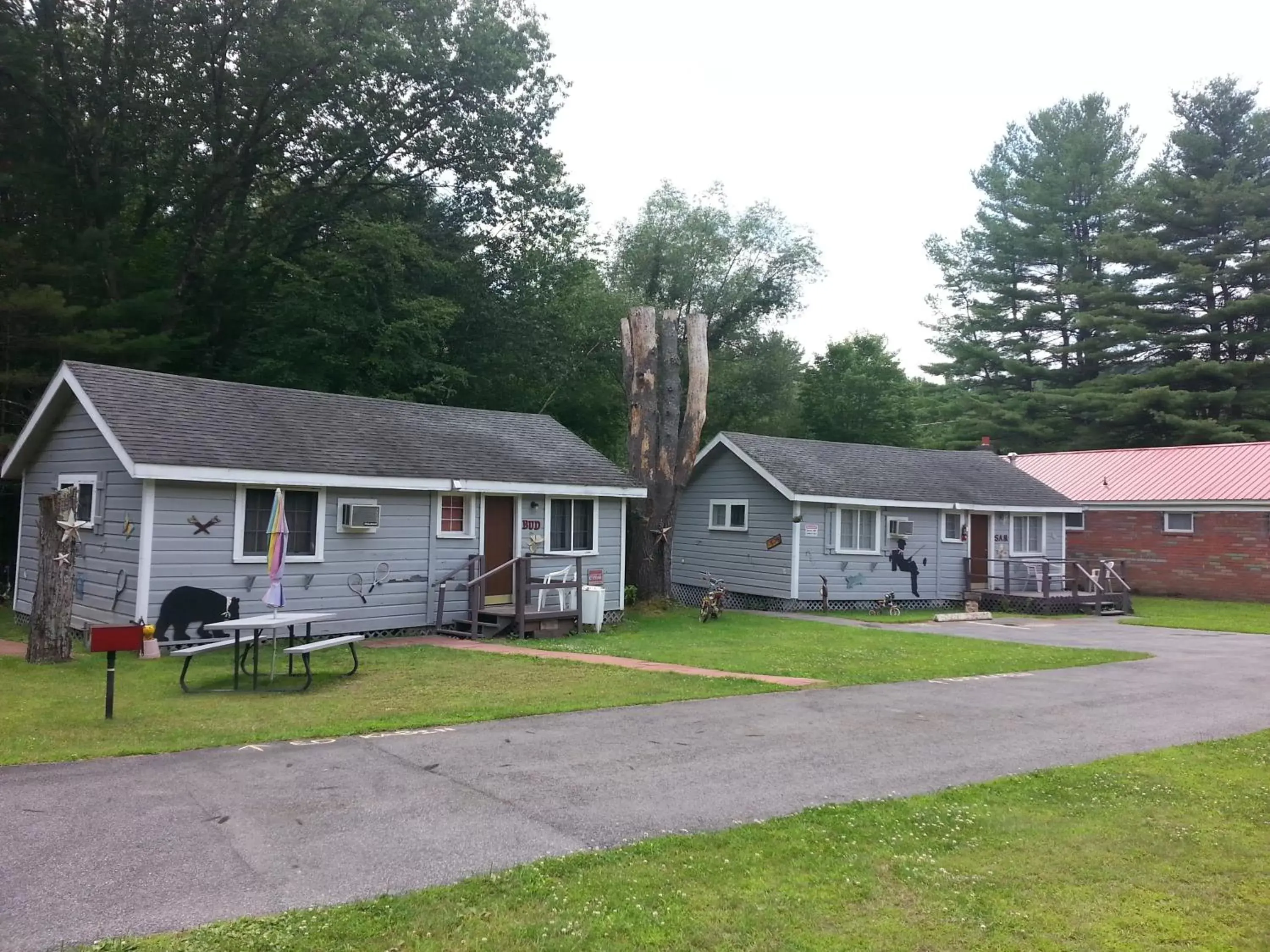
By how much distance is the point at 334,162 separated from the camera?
27.3 meters

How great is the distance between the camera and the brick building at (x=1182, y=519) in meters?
24.8

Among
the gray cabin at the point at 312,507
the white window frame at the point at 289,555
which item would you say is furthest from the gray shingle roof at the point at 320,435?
the white window frame at the point at 289,555

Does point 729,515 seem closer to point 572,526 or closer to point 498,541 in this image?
point 572,526

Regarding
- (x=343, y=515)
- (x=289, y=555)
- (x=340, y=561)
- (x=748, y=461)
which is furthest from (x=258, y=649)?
(x=748, y=461)

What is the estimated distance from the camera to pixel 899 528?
22.5 meters

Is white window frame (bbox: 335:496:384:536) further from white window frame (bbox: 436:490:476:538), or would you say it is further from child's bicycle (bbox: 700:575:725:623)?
child's bicycle (bbox: 700:575:725:623)

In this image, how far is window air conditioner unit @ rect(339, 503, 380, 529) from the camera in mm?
14305

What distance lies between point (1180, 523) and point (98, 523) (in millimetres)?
27270

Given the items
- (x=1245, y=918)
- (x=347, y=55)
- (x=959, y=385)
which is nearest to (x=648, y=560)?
(x=347, y=55)

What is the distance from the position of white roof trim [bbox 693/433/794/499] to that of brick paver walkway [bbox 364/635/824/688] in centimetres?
882

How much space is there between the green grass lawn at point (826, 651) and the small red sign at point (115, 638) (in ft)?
22.1

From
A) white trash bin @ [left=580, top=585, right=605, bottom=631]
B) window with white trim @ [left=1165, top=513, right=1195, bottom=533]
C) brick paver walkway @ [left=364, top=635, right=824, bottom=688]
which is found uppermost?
window with white trim @ [left=1165, top=513, right=1195, bottom=533]

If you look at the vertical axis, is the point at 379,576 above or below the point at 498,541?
below

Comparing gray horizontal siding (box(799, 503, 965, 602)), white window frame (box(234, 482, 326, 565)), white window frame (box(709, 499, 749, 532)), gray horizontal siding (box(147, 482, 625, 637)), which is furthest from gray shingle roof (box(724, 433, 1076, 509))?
white window frame (box(234, 482, 326, 565))
